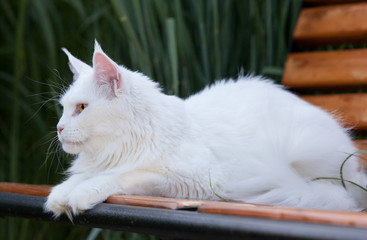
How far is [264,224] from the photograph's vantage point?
25.2 inches

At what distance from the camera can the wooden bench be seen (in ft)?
2.05

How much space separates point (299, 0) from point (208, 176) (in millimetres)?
946

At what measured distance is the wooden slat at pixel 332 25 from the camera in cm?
159

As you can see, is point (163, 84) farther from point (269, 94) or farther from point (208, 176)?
point (208, 176)

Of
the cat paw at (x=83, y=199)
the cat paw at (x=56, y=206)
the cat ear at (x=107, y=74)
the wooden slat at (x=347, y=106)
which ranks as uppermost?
A: the cat ear at (x=107, y=74)

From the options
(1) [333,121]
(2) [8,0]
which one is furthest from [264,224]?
(2) [8,0]

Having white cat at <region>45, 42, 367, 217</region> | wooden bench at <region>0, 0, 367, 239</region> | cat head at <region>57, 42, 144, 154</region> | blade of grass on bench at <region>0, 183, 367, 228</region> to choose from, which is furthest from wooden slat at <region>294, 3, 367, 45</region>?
blade of grass on bench at <region>0, 183, 367, 228</region>

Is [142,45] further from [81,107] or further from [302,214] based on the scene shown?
[302,214]

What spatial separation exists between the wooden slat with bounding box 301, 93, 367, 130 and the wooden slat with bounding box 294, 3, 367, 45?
22cm

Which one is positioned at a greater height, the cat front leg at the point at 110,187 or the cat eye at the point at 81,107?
the cat eye at the point at 81,107

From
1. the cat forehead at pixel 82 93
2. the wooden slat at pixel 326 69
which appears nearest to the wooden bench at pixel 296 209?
the wooden slat at pixel 326 69

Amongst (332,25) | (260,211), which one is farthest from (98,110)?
(332,25)

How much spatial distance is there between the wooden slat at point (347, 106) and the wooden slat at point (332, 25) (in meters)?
0.22

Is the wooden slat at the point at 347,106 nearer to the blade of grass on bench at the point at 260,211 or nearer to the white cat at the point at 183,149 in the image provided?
the white cat at the point at 183,149
